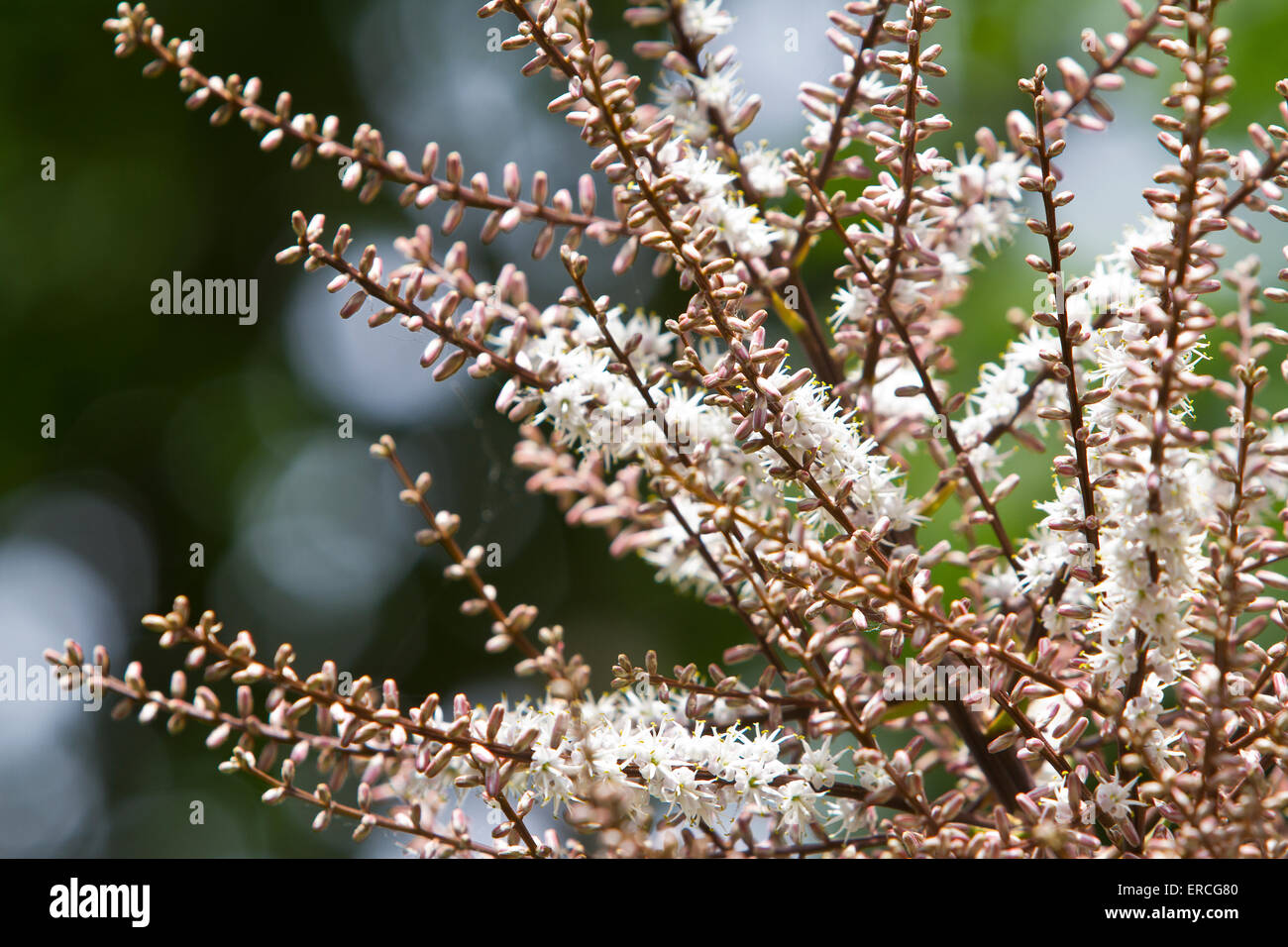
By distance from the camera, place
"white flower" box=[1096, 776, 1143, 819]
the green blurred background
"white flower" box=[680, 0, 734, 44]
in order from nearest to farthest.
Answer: "white flower" box=[1096, 776, 1143, 819] < "white flower" box=[680, 0, 734, 44] < the green blurred background

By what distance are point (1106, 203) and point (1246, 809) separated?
1817mm

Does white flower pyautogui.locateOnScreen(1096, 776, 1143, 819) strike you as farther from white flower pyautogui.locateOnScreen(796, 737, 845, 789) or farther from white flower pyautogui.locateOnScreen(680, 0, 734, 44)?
white flower pyautogui.locateOnScreen(680, 0, 734, 44)

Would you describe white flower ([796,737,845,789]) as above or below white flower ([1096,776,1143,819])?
above

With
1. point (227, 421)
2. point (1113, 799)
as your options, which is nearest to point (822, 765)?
point (1113, 799)

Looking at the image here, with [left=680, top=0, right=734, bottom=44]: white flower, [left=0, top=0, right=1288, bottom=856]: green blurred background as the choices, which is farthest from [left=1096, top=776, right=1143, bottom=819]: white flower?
[left=0, top=0, right=1288, bottom=856]: green blurred background

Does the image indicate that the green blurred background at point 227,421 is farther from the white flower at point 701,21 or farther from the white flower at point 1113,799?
the white flower at point 1113,799

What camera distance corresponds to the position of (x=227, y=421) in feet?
11.0

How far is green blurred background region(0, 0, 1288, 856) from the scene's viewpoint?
10.2 feet

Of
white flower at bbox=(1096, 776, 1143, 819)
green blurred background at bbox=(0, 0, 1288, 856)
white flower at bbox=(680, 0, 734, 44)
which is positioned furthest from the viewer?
green blurred background at bbox=(0, 0, 1288, 856)

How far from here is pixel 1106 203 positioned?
6.37 ft

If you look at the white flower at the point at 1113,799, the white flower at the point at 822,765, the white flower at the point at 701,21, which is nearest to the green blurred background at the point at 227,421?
the white flower at the point at 701,21

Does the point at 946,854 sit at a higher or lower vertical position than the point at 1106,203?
lower
